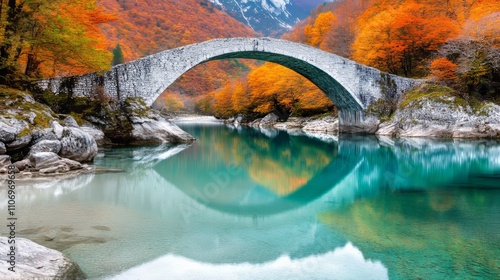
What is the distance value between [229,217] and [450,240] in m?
2.74

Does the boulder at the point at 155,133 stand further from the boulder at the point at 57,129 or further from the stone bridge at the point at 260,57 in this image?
the boulder at the point at 57,129

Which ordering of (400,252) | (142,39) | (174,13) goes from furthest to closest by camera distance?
(174,13) < (142,39) < (400,252)

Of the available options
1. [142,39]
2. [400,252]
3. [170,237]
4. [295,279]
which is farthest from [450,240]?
[142,39]

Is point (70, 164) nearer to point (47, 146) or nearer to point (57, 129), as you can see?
point (47, 146)

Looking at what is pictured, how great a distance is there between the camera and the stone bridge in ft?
46.8

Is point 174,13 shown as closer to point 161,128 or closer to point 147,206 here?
point 161,128

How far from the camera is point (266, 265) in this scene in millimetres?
3473

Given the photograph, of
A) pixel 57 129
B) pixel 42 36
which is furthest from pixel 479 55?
pixel 42 36

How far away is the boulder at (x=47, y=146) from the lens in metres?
7.79

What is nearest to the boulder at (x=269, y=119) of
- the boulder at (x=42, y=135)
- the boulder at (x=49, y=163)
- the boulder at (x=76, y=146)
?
the boulder at (x=76, y=146)

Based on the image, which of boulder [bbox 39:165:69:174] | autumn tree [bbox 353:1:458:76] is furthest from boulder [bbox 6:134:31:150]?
autumn tree [bbox 353:1:458:76]

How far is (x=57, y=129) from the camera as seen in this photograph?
8648 mm

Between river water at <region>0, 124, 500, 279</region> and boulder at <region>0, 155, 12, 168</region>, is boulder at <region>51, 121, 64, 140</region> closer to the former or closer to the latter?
river water at <region>0, 124, 500, 279</region>

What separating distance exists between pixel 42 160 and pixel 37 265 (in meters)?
5.41
